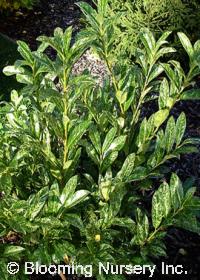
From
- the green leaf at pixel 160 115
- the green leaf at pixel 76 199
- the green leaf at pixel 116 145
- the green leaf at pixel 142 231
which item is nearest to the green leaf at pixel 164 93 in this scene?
the green leaf at pixel 160 115

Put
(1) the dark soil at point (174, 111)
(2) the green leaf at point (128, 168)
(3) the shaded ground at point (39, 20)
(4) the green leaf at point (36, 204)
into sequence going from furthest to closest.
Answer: (3) the shaded ground at point (39, 20) < (1) the dark soil at point (174, 111) < (2) the green leaf at point (128, 168) < (4) the green leaf at point (36, 204)

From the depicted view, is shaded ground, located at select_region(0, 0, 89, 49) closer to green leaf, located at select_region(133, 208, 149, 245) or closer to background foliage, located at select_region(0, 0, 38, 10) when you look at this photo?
background foliage, located at select_region(0, 0, 38, 10)

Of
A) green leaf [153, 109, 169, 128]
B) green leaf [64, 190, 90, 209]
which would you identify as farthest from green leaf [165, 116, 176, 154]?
green leaf [64, 190, 90, 209]

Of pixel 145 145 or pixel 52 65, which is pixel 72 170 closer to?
pixel 145 145

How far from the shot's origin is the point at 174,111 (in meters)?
4.41

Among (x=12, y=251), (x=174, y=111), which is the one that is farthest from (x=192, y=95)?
(x=174, y=111)

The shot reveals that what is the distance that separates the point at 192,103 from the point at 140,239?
2531 millimetres

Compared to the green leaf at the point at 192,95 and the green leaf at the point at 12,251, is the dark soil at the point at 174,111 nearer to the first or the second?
the green leaf at the point at 12,251

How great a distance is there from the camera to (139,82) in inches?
101

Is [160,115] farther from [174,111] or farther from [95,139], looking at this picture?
[174,111]

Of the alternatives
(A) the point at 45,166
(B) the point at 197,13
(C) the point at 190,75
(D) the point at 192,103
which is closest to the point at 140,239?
(A) the point at 45,166

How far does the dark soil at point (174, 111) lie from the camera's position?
9.95 feet

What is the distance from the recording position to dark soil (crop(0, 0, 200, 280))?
3.03 metres

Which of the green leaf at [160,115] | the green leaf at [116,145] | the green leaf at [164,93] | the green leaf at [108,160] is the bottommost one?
the green leaf at [108,160]
